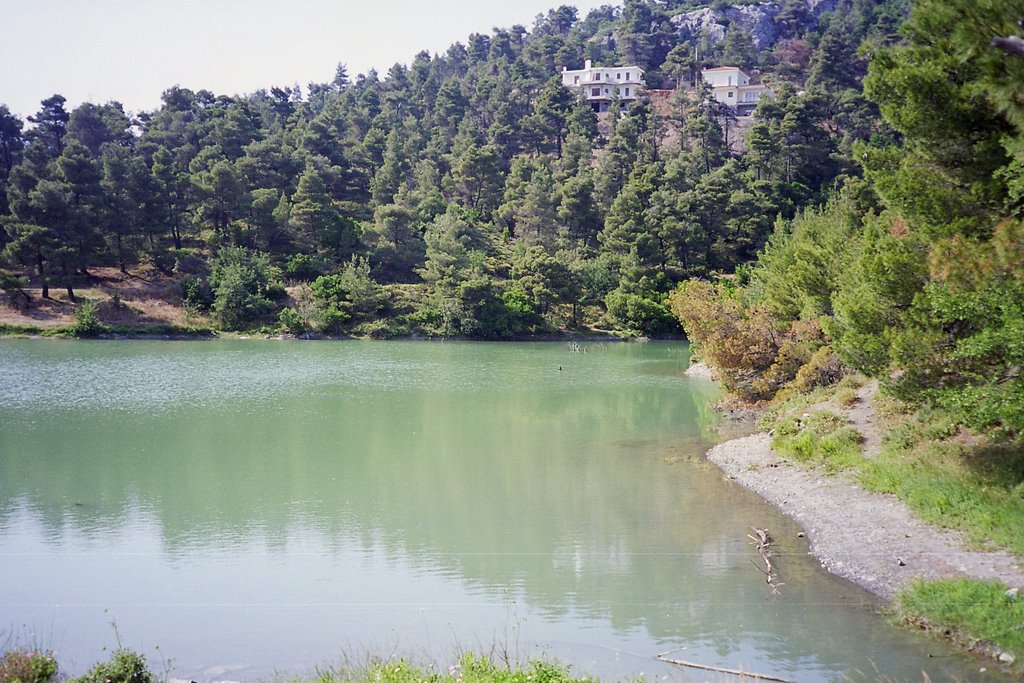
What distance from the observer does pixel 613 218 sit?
68.1 metres

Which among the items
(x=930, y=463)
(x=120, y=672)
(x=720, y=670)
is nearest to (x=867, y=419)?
(x=930, y=463)

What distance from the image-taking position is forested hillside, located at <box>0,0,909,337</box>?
62281 millimetres

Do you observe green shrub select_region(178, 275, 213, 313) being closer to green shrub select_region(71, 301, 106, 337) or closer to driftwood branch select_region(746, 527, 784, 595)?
green shrub select_region(71, 301, 106, 337)

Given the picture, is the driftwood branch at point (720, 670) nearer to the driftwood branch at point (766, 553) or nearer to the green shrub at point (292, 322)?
the driftwood branch at point (766, 553)

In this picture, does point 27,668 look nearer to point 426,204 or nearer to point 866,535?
point 866,535

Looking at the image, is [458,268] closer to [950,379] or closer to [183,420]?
[183,420]

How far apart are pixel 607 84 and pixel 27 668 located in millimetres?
109345

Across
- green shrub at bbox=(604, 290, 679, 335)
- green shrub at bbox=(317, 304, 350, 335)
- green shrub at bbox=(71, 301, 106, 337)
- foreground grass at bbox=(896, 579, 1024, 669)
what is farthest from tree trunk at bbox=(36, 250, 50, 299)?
foreground grass at bbox=(896, 579, 1024, 669)

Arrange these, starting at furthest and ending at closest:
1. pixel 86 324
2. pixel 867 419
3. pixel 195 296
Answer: pixel 195 296 → pixel 86 324 → pixel 867 419

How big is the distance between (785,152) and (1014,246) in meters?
68.3

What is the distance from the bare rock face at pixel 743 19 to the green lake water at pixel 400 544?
122 metres

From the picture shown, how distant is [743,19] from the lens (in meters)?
142

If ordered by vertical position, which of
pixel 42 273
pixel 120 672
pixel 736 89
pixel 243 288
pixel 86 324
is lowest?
pixel 86 324

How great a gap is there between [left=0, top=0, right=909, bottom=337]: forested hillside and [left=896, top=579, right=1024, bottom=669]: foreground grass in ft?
93.9
